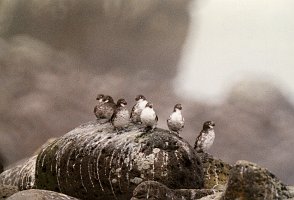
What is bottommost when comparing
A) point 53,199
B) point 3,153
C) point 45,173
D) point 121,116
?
point 53,199

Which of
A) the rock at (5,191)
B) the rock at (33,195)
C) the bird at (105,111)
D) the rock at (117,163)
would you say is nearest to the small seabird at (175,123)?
the bird at (105,111)

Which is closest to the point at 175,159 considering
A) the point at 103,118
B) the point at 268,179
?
the point at 103,118

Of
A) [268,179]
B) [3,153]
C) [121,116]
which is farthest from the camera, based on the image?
[3,153]

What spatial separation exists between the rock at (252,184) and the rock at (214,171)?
4.87 metres

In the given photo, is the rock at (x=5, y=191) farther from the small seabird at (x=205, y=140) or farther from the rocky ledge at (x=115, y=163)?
the small seabird at (x=205, y=140)

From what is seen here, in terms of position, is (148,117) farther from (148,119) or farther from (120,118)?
(120,118)

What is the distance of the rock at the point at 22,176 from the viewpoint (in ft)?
36.0

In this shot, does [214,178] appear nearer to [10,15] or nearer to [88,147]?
[88,147]

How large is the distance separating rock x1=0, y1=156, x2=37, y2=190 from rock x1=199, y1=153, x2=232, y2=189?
8.92 feet

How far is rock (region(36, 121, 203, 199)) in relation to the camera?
8797 millimetres

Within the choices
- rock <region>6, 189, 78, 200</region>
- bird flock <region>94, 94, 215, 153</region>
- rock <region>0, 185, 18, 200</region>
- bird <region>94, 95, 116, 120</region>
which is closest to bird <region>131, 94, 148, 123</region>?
bird flock <region>94, 94, 215, 153</region>

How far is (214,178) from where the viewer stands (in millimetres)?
10336

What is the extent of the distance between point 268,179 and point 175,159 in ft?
12.2

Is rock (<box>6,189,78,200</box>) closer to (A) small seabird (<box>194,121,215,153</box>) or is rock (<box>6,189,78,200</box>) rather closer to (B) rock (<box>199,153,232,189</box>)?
(B) rock (<box>199,153,232,189</box>)
